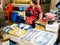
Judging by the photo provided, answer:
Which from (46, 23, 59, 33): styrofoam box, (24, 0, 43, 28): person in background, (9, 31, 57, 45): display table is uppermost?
(24, 0, 43, 28): person in background

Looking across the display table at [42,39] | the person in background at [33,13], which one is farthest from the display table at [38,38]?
the person in background at [33,13]

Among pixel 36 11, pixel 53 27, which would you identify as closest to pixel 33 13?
pixel 36 11

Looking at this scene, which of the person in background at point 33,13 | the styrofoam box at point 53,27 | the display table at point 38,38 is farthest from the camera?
the person in background at point 33,13

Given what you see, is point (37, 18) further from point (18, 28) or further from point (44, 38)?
point (44, 38)

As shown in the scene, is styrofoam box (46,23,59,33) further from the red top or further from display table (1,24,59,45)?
the red top

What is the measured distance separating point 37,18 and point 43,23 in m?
0.25

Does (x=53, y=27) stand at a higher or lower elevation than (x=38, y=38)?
higher

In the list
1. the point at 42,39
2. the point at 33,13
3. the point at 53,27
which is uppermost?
the point at 33,13

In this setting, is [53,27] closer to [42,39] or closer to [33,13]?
[42,39]

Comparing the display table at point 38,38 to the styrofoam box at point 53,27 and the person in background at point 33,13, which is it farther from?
the person in background at point 33,13

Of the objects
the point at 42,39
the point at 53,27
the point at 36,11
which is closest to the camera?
the point at 42,39

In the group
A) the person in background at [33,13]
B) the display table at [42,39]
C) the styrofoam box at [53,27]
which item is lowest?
the display table at [42,39]

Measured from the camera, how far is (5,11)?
219cm

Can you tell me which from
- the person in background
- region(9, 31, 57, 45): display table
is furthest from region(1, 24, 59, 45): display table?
the person in background
